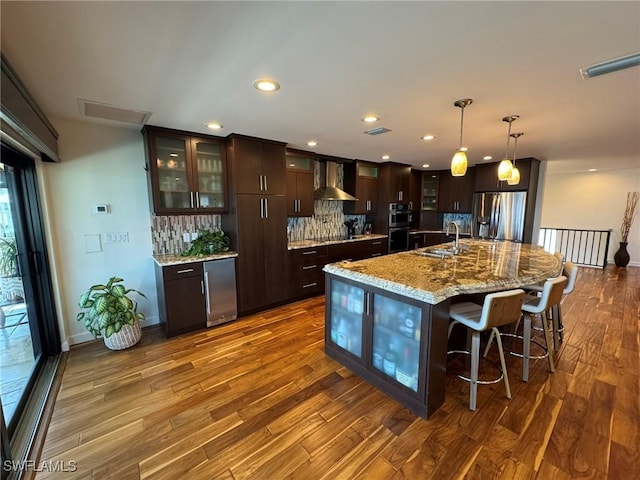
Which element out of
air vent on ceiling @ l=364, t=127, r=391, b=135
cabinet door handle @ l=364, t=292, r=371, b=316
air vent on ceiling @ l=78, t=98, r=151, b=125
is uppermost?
air vent on ceiling @ l=78, t=98, r=151, b=125

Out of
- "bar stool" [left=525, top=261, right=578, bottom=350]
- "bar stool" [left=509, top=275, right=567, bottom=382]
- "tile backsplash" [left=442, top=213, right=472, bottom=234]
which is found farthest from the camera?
"tile backsplash" [left=442, top=213, right=472, bottom=234]

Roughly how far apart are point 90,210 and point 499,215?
652 cm

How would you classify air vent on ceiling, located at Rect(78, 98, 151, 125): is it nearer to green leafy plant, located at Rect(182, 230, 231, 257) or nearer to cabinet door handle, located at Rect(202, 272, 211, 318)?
green leafy plant, located at Rect(182, 230, 231, 257)

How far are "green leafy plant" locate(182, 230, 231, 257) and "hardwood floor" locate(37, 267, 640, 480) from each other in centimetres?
111

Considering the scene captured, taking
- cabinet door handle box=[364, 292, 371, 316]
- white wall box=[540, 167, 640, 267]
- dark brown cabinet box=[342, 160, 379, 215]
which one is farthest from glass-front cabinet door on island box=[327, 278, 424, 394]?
white wall box=[540, 167, 640, 267]

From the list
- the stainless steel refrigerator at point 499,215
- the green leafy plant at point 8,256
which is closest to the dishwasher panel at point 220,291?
the green leafy plant at point 8,256

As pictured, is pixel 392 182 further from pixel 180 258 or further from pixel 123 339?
pixel 123 339

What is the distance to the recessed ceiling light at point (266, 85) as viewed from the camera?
6.26 ft

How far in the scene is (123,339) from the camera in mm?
2863

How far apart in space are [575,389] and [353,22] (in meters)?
3.11

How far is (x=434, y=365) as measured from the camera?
6.37ft

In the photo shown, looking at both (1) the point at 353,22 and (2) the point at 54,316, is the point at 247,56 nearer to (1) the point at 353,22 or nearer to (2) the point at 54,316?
(1) the point at 353,22

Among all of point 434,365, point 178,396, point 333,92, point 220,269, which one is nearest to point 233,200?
point 220,269

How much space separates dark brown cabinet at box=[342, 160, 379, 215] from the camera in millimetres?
5340
